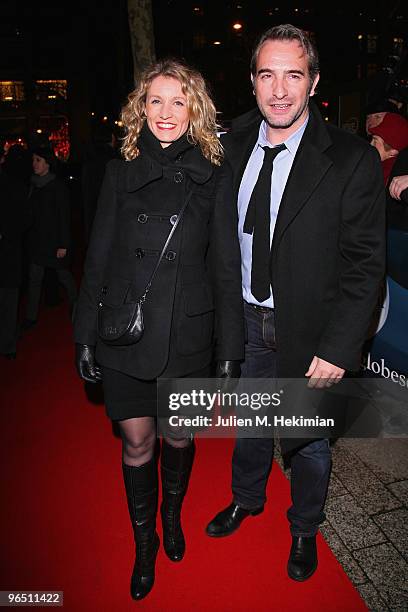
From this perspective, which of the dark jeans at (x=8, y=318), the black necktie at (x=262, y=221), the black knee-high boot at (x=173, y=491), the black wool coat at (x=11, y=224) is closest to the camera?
the black necktie at (x=262, y=221)

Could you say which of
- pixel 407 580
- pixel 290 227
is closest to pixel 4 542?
pixel 407 580

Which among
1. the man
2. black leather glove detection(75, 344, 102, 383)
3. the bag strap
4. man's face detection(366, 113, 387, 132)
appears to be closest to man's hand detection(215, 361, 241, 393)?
the man

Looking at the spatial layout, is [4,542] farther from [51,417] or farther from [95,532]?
[51,417]

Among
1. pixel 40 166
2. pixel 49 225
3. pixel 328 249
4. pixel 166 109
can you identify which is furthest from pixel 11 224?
pixel 328 249

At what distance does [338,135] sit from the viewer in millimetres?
2283

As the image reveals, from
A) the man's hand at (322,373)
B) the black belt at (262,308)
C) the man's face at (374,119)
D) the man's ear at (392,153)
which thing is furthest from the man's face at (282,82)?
the man's face at (374,119)

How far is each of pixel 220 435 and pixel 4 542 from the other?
64.9 inches

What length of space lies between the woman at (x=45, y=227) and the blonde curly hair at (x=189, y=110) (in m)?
4.09

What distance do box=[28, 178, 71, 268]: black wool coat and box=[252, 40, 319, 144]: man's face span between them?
4501mm

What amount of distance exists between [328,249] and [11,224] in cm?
388

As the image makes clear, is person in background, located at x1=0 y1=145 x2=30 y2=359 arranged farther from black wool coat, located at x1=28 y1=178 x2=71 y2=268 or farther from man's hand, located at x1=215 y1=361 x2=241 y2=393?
man's hand, located at x1=215 y1=361 x2=241 y2=393

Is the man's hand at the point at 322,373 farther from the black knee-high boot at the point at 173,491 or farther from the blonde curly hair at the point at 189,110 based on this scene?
the blonde curly hair at the point at 189,110

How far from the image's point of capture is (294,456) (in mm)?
2621

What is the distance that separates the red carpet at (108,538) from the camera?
249cm
